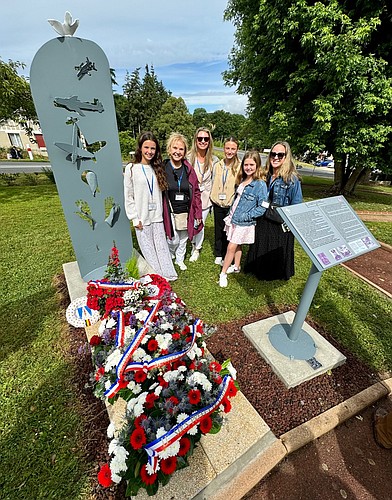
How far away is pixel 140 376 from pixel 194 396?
364 millimetres

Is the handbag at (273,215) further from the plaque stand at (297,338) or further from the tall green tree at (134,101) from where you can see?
the tall green tree at (134,101)

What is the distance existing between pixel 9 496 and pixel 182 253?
3129 millimetres

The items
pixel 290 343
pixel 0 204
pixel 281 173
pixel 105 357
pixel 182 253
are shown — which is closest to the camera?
pixel 105 357

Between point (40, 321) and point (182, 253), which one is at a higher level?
point (182, 253)

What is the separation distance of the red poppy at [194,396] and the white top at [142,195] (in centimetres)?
226

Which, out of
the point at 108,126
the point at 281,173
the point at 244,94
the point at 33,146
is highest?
the point at 244,94

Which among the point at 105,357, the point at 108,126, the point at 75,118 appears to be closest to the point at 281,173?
the point at 108,126

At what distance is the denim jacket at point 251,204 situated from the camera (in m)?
3.01

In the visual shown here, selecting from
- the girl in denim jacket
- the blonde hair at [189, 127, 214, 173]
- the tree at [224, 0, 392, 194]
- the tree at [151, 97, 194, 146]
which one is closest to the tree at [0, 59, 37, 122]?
the tree at [224, 0, 392, 194]

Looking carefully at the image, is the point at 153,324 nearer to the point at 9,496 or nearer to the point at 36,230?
the point at 9,496

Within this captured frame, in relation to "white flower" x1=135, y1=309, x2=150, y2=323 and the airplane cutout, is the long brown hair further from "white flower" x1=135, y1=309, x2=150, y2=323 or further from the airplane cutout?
"white flower" x1=135, y1=309, x2=150, y2=323

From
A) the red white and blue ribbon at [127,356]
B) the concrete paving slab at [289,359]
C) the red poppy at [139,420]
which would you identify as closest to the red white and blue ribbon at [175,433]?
the red poppy at [139,420]

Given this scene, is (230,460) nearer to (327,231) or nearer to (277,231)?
(327,231)

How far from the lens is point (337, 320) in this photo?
310 centimetres
